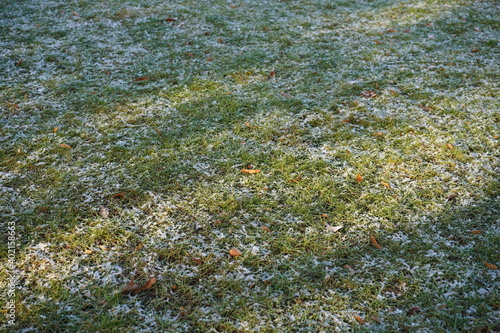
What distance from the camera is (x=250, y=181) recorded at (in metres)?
2.99

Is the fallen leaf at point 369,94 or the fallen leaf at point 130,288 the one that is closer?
the fallen leaf at point 130,288

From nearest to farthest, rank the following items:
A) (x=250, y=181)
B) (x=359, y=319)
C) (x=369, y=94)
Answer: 1. (x=359, y=319)
2. (x=250, y=181)
3. (x=369, y=94)

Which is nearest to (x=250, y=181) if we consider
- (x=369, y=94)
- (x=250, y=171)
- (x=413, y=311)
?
(x=250, y=171)

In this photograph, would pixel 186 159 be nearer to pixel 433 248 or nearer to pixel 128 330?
pixel 128 330

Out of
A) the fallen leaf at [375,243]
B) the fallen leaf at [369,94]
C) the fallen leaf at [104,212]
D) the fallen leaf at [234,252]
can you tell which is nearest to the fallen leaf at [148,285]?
the fallen leaf at [234,252]

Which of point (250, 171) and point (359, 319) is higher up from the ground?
point (250, 171)

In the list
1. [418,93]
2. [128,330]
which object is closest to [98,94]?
[128,330]

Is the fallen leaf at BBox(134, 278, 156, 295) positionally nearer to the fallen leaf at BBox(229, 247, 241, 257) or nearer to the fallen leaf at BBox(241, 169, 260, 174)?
the fallen leaf at BBox(229, 247, 241, 257)

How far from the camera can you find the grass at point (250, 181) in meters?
2.14

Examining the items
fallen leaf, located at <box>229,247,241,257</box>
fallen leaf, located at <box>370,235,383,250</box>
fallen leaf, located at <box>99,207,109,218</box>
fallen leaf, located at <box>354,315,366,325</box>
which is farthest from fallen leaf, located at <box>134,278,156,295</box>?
fallen leaf, located at <box>370,235,383,250</box>

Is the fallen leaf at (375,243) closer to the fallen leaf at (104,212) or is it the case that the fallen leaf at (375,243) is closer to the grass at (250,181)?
the grass at (250,181)

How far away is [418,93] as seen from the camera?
4145mm

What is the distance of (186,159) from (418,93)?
2743 millimetres

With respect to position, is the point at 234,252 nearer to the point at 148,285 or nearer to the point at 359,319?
the point at 148,285
